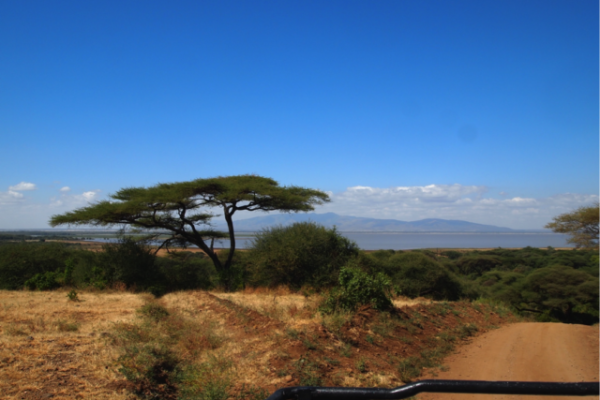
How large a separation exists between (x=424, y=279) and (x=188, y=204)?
15898 millimetres

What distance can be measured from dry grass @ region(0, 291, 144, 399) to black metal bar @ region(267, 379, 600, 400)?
4462mm

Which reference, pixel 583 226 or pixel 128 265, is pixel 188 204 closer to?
pixel 128 265

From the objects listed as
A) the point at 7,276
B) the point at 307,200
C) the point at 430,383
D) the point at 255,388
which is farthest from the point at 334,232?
Result: the point at 430,383

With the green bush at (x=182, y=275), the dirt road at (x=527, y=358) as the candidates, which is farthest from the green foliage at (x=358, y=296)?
the green bush at (x=182, y=275)

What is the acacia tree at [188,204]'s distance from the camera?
19.2 metres

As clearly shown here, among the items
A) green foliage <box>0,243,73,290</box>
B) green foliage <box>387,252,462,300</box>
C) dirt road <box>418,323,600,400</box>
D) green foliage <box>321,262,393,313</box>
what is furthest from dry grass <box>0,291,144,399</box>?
green foliage <box>387,252,462,300</box>

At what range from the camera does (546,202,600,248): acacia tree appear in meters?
26.8

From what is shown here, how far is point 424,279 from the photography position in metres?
26.4

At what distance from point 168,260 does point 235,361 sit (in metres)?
15.7

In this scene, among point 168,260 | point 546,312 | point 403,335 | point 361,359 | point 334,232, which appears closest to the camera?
point 361,359

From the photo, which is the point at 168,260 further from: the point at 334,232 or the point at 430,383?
the point at 430,383

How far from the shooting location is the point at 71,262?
18078 mm

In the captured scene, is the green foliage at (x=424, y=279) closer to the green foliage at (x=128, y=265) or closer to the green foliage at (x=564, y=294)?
the green foliage at (x=564, y=294)

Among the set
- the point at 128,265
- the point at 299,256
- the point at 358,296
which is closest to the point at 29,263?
the point at 128,265
